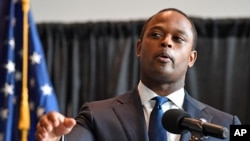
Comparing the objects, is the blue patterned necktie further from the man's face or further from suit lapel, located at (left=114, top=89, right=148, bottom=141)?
the man's face

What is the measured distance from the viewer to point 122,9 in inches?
122

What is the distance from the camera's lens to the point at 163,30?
1564 mm

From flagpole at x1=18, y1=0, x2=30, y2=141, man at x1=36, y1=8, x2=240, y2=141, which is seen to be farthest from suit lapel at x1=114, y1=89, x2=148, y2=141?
flagpole at x1=18, y1=0, x2=30, y2=141

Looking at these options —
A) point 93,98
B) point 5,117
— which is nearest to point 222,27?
point 93,98

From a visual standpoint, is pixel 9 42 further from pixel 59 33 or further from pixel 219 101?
pixel 219 101

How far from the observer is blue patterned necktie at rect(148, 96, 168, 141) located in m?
1.36

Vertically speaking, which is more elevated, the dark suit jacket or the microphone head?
the microphone head

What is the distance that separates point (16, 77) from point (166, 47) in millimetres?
852

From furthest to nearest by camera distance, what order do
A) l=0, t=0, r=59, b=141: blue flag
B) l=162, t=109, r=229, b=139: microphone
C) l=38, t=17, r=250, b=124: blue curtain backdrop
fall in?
l=38, t=17, r=250, b=124: blue curtain backdrop, l=0, t=0, r=59, b=141: blue flag, l=162, t=109, r=229, b=139: microphone

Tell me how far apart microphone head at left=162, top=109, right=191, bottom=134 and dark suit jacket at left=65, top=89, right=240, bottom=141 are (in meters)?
0.20

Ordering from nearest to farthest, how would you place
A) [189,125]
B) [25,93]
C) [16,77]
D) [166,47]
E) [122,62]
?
[189,125]
[166,47]
[25,93]
[16,77]
[122,62]

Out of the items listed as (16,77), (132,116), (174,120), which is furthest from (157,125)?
(16,77)

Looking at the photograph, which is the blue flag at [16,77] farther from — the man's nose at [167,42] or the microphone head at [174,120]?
the microphone head at [174,120]

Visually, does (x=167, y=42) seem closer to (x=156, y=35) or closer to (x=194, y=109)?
(x=156, y=35)
